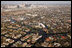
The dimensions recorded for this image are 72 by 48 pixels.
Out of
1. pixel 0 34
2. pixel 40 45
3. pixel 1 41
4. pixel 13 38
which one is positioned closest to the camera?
pixel 40 45

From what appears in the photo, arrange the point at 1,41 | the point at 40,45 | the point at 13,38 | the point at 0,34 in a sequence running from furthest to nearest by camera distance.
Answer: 1. the point at 0,34
2. the point at 13,38
3. the point at 1,41
4. the point at 40,45

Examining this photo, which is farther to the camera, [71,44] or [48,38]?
[48,38]

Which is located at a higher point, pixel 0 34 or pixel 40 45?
pixel 0 34

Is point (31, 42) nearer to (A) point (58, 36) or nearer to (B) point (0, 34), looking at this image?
(A) point (58, 36)

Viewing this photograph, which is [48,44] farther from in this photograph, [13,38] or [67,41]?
[13,38]

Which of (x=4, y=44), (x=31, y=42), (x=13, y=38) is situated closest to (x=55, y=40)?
(x=31, y=42)

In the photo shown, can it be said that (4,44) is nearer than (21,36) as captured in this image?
Yes

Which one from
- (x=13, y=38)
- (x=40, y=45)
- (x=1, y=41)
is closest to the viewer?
(x=40, y=45)

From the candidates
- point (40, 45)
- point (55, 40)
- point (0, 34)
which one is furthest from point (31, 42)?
point (0, 34)

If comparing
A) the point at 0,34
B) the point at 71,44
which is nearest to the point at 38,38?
the point at 71,44
